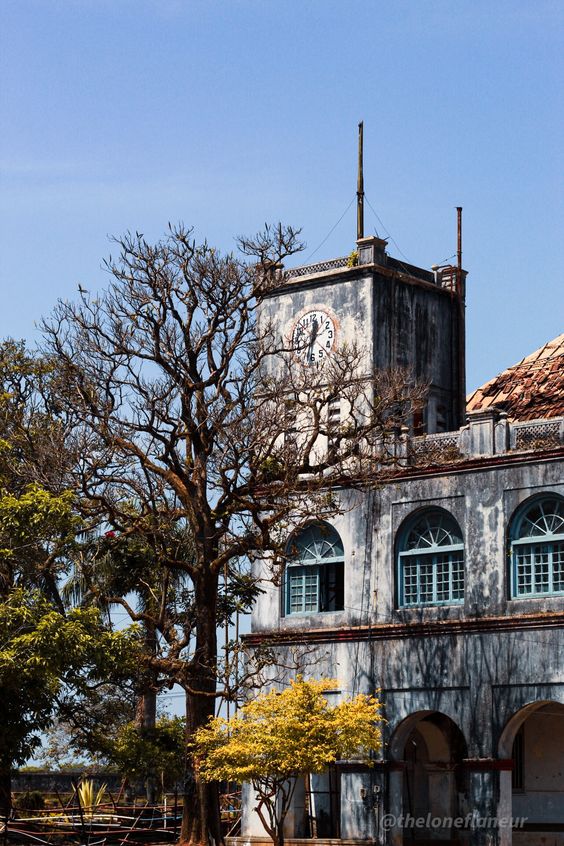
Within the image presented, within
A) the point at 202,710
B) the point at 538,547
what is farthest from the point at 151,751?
the point at 538,547

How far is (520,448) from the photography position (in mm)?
34594

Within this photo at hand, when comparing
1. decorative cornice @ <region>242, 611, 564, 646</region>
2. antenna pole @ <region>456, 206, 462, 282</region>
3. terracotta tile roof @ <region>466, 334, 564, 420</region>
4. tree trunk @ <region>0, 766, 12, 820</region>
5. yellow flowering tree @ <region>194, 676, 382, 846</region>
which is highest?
antenna pole @ <region>456, 206, 462, 282</region>

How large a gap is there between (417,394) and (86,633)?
10.3 meters

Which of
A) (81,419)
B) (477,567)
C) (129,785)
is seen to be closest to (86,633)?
(81,419)

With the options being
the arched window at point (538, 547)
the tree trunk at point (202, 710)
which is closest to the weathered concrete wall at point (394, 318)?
the arched window at point (538, 547)

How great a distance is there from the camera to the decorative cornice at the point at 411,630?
3300cm

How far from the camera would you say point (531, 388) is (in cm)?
4372

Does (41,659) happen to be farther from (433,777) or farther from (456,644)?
(433,777)

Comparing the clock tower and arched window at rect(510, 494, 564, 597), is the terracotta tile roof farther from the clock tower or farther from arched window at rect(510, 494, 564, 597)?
arched window at rect(510, 494, 564, 597)

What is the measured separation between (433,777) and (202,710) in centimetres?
805

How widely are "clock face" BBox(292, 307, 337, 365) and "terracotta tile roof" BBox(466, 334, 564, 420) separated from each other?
15.0 ft

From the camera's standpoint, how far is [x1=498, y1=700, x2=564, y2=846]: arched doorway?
3722cm

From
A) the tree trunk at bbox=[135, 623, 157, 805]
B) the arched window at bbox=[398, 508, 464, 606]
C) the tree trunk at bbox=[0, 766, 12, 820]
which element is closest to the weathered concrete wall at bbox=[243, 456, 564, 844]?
the arched window at bbox=[398, 508, 464, 606]

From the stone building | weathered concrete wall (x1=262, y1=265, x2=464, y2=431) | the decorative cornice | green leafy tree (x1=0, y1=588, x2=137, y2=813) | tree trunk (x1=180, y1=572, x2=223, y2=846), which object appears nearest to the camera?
green leafy tree (x1=0, y1=588, x2=137, y2=813)
